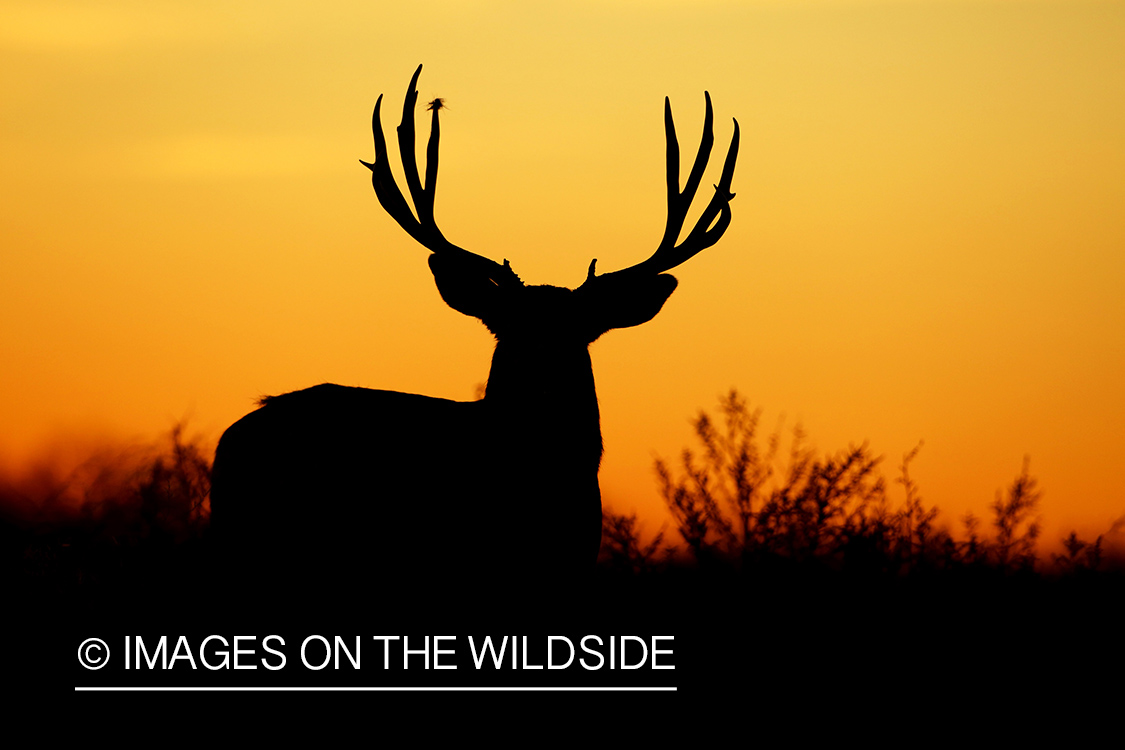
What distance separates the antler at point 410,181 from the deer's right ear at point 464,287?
22 centimetres

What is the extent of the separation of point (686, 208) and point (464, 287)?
4.66ft

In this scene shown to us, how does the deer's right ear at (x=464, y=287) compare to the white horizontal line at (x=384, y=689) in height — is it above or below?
above

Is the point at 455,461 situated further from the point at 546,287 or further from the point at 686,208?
the point at 686,208

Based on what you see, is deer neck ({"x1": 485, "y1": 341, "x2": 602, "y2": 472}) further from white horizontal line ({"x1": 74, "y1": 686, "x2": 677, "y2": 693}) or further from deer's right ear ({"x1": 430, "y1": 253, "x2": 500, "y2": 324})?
white horizontal line ({"x1": 74, "y1": 686, "x2": 677, "y2": 693})

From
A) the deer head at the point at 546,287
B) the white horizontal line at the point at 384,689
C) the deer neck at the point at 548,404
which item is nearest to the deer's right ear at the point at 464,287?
the deer head at the point at 546,287

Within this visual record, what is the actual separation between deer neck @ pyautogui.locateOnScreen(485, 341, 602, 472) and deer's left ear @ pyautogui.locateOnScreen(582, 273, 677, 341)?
360mm

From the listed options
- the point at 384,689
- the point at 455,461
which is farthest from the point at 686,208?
the point at 384,689

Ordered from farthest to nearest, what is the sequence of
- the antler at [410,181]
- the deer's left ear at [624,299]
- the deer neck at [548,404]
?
the antler at [410,181]
the deer's left ear at [624,299]
the deer neck at [548,404]

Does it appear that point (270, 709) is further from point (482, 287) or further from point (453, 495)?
point (482, 287)

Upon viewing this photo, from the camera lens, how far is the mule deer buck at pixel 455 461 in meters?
7.97

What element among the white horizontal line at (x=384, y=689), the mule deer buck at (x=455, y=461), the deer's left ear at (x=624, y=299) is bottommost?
the white horizontal line at (x=384, y=689)

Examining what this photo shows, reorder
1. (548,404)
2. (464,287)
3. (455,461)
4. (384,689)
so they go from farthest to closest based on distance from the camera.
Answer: (464,287) → (455,461) → (548,404) → (384,689)

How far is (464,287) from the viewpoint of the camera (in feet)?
27.8

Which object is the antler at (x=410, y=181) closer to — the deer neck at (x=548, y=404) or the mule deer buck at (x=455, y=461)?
the mule deer buck at (x=455, y=461)
